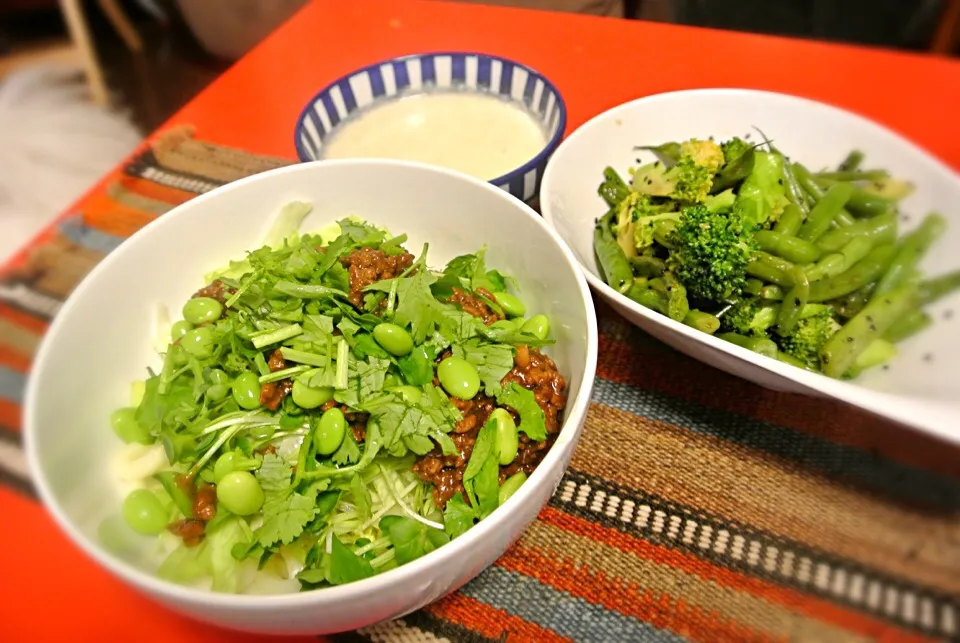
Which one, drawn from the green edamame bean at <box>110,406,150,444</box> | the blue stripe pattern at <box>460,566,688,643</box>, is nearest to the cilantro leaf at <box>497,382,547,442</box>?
the blue stripe pattern at <box>460,566,688,643</box>

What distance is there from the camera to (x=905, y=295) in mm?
702

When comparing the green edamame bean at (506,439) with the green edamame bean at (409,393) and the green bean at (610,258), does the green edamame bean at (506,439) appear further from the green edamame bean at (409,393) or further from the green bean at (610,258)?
the green bean at (610,258)

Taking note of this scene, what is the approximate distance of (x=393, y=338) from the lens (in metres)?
0.92

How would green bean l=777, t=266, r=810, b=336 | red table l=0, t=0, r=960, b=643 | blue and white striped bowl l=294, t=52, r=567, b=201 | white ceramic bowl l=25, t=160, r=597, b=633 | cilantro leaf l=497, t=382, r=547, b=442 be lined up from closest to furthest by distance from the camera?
red table l=0, t=0, r=960, b=643 → white ceramic bowl l=25, t=160, r=597, b=633 → cilantro leaf l=497, t=382, r=547, b=442 → green bean l=777, t=266, r=810, b=336 → blue and white striped bowl l=294, t=52, r=567, b=201

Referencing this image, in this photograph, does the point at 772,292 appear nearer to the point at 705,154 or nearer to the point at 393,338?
the point at 705,154

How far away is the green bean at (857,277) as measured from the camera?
800mm

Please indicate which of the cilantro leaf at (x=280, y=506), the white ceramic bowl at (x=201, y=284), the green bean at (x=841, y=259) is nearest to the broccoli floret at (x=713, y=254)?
the green bean at (x=841, y=259)

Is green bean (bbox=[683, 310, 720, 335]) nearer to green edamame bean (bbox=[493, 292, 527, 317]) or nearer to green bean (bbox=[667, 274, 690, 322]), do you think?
green bean (bbox=[667, 274, 690, 322])

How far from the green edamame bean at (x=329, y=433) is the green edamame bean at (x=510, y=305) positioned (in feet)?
1.16

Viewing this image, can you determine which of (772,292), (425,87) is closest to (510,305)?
(772,292)

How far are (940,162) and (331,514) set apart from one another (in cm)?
81

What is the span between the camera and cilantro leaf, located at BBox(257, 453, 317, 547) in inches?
32.3

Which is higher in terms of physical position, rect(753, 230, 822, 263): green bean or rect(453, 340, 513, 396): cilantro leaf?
rect(753, 230, 822, 263): green bean

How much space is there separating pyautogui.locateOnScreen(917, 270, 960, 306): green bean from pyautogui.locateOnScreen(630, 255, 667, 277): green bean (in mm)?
517
